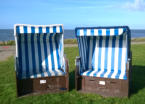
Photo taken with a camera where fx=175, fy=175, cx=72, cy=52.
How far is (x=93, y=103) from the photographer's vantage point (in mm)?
4141

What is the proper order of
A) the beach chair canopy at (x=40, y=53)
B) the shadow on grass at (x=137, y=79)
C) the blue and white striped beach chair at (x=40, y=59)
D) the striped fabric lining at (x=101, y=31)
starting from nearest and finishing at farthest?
the striped fabric lining at (x=101, y=31), the blue and white striped beach chair at (x=40, y=59), the shadow on grass at (x=137, y=79), the beach chair canopy at (x=40, y=53)

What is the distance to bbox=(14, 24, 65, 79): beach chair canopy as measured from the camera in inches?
203

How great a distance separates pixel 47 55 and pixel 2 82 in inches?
69.9

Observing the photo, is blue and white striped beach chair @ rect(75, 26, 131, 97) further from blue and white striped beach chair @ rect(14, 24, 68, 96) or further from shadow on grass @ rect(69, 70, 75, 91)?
blue and white striped beach chair @ rect(14, 24, 68, 96)

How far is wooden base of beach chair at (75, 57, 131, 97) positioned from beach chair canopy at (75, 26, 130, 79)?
0.19 metres

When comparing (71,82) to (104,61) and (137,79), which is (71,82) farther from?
(137,79)

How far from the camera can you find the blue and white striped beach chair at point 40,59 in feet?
15.1

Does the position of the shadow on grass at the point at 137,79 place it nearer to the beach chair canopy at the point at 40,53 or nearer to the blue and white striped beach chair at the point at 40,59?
the blue and white striped beach chair at the point at 40,59

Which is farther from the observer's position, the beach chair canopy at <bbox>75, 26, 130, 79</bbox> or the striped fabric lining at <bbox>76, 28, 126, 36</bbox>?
the beach chair canopy at <bbox>75, 26, 130, 79</bbox>

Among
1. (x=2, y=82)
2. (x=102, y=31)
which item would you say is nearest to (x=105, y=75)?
(x=102, y=31)

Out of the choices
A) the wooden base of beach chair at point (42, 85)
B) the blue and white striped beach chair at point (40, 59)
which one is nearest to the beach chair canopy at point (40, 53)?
the blue and white striped beach chair at point (40, 59)

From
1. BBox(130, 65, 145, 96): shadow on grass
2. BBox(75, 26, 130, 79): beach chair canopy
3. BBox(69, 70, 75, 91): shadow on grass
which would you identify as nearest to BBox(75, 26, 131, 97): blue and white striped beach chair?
BBox(75, 26, 130, 79): beach chair canopy

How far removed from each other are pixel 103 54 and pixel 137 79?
1.54 meters

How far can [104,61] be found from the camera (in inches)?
212
